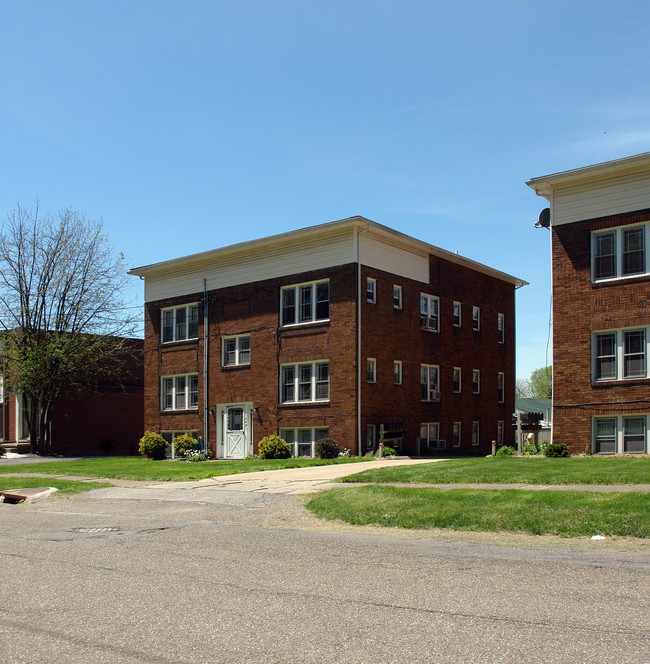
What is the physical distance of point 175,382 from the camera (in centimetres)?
3550

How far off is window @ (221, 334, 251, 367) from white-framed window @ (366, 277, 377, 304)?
597 cm

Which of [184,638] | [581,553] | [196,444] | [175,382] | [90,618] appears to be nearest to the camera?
[184,638]

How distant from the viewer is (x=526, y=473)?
15250 millimetres

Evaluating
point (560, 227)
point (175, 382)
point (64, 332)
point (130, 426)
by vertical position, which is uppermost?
point (560, 227)

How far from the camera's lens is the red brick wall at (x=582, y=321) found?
21391mm

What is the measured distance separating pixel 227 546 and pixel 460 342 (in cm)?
2562

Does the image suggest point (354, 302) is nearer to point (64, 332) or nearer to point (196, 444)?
point (196, 444)

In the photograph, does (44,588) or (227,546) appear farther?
(227,546)

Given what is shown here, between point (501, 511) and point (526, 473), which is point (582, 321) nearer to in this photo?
point (526, 473)

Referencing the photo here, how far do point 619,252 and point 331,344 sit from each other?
11.2 metres

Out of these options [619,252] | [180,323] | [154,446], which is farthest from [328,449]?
[619,252]

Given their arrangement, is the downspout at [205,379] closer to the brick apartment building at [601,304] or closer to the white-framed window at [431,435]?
the white-framed window at [431,435]

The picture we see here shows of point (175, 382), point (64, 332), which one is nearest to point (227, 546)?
point (175, 382)

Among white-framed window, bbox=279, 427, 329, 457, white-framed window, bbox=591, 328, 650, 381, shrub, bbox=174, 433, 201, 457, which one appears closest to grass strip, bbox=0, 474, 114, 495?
white-framed window, bbox=279, 427, 329, 457
